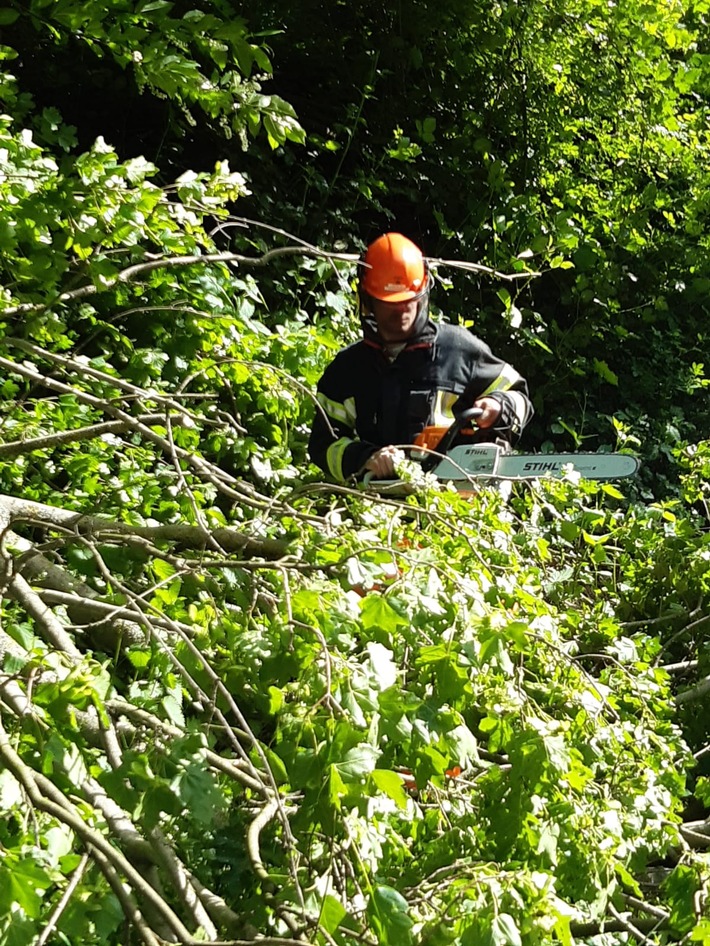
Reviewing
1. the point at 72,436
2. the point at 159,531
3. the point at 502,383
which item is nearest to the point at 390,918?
the point at 159,531

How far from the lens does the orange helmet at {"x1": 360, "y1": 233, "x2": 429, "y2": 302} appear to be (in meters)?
3.46

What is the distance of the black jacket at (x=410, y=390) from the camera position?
3568mm

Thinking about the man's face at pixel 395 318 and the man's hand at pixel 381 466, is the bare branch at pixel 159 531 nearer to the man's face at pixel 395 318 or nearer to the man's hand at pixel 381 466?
the man's hand at pixel 381 466

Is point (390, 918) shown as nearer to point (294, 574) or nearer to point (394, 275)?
point (294, 574)

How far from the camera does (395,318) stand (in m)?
3.51

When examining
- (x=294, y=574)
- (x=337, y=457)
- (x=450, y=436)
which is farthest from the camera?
(x=450, y=436)

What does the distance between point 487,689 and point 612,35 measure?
5994 mm

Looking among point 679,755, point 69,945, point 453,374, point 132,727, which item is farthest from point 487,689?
point 453,374

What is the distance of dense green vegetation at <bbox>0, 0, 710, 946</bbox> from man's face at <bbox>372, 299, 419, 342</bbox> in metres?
0.41

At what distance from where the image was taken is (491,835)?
1895mm

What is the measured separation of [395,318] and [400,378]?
0.22 m

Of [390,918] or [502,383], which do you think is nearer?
[390,918]

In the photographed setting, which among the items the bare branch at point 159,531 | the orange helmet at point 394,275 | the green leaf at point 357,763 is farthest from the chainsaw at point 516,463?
the green leaf at point 357,763

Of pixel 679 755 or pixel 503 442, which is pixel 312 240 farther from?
pixel 679 755
